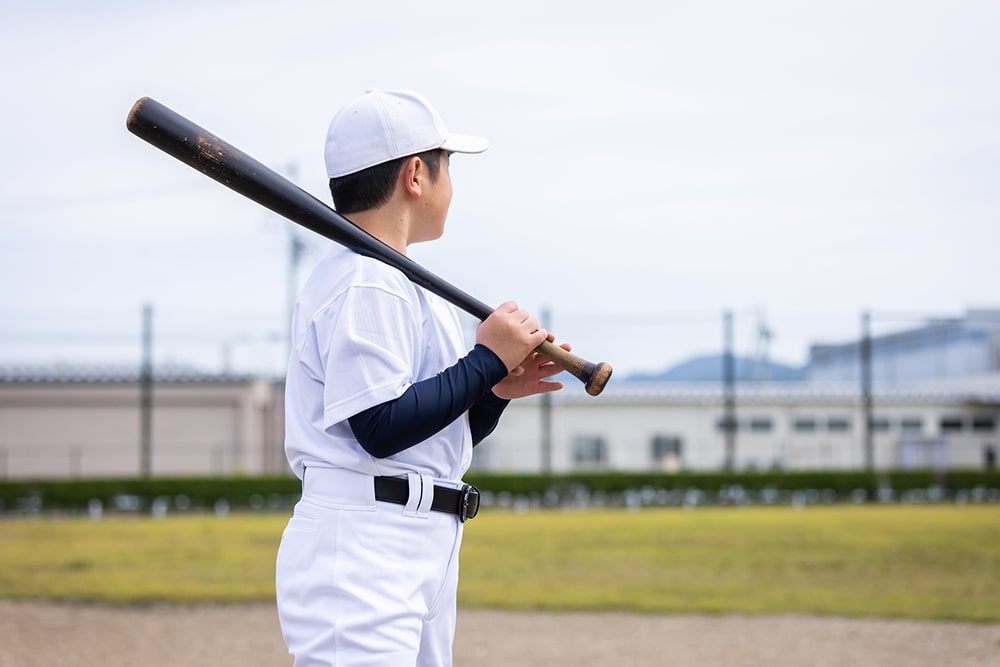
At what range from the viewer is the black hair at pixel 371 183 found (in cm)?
219

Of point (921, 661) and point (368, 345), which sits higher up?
point (368, 345)

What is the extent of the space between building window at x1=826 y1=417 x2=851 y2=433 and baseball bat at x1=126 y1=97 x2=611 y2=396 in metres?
26.7

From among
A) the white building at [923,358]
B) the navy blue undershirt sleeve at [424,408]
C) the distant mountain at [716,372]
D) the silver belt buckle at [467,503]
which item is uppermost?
the white building at [923,358]

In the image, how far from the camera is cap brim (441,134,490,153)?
225cm

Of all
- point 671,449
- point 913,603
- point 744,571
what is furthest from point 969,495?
point 913,603

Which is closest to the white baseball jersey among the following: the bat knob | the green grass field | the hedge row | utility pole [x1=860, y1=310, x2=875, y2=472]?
the bat knob

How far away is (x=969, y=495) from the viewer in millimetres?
20672

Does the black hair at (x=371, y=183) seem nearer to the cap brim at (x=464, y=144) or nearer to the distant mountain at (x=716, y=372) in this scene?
the cap brim at (x=464, y=144)

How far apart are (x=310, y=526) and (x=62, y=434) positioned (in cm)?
2587

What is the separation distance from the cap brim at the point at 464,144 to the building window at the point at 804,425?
1057 inches

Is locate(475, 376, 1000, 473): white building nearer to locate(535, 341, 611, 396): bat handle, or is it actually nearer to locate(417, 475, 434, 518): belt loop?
locate(535, 341, 611, 396): bat handle

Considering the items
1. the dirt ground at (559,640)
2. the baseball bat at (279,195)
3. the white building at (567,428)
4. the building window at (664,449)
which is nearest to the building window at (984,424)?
the white building at (567,428)

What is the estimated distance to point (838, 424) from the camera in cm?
2791

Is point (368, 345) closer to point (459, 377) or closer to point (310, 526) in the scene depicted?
point (459, 377)
